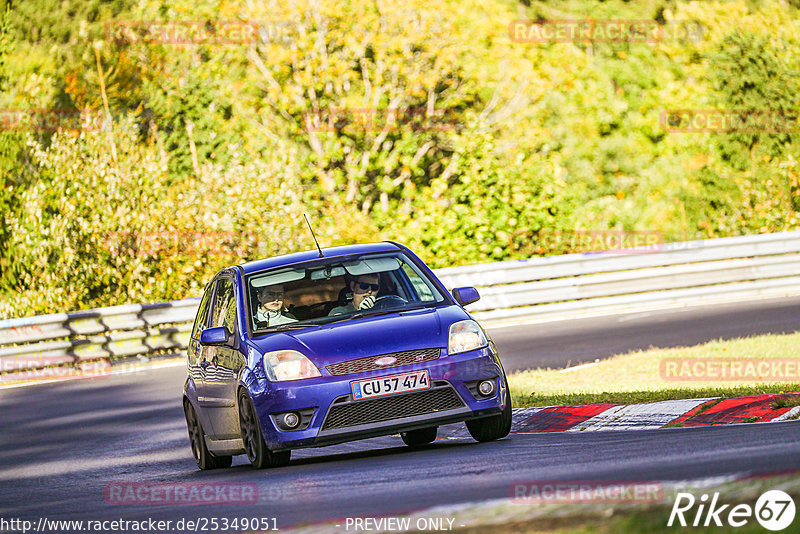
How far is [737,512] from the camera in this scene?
472 cm

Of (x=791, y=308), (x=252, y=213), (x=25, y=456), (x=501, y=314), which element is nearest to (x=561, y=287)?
(x=501, y=314)

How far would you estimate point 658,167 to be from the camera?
47750 mm

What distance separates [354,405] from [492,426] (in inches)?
48.9

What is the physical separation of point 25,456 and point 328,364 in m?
5.07

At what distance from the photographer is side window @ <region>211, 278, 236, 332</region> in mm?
9952

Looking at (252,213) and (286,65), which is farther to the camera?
(286,65)

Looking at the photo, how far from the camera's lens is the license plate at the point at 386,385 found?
859cm

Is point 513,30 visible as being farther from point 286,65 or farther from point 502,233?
point 502,233
